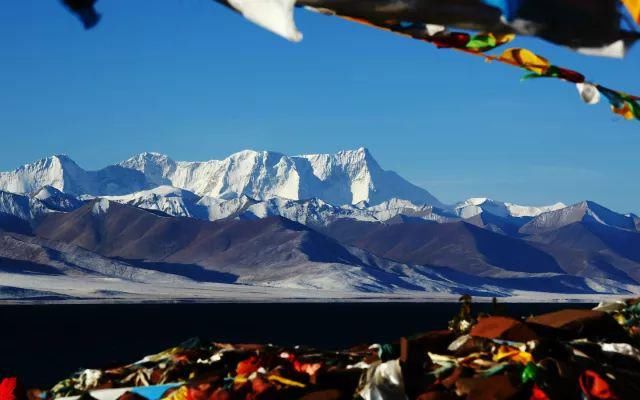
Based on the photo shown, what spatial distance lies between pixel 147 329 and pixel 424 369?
102m

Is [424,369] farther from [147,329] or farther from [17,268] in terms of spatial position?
[17,268]

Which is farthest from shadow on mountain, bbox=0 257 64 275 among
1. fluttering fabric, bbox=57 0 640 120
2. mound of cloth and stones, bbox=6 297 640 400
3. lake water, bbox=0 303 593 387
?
fluttering fabric, bbox=57 0 640 120

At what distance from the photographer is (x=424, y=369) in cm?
705

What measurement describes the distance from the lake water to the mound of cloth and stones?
42.0m

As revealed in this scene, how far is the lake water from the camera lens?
73.1m

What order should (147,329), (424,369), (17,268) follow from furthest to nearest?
(17,268) → (147,329) → (424,369)

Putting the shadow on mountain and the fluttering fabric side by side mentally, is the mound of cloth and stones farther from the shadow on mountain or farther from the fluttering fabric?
the shadow on mountain

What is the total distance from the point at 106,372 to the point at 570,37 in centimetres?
619

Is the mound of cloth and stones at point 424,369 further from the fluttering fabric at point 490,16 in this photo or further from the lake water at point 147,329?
the lake water at point 147,329

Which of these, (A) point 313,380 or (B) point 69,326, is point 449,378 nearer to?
(A) point 313,380

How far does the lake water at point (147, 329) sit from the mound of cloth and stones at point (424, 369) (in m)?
42.0

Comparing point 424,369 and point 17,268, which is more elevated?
point 17,268

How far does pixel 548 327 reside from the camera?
823 centimetres

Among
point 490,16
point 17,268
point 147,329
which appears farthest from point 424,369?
point 17,268
